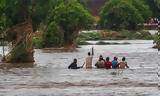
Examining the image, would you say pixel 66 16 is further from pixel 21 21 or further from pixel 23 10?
pixel 23 10

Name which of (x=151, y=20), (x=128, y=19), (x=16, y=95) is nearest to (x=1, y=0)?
(x=16, y=95)

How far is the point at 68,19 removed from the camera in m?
67.6

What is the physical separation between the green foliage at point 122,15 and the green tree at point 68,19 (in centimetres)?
3317

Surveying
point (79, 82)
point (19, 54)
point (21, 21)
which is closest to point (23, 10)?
point (21, 21)

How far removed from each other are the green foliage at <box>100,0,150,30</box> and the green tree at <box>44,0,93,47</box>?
33.2m

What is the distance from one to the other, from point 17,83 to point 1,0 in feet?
49.8

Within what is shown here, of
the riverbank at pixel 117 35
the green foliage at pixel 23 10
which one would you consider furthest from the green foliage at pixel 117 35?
the green foliage at pixel 23 10

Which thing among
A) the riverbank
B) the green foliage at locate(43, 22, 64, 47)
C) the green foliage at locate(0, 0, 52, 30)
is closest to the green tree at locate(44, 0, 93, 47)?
the green foliage at locate(43, 22, 64, 47)

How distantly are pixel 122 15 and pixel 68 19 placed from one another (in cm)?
3544

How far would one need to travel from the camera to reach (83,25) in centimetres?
6875

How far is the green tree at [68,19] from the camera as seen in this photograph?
6725 cm

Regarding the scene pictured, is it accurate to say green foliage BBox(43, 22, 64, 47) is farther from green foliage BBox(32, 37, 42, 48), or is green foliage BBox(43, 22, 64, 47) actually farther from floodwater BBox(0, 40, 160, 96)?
floodwater BBox(0, 40, 160, 96)

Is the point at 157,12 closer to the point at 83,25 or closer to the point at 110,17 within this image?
the point at 110,17

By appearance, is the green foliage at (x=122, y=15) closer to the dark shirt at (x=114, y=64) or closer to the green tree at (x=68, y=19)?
the green tree at (x=68, y=19)
